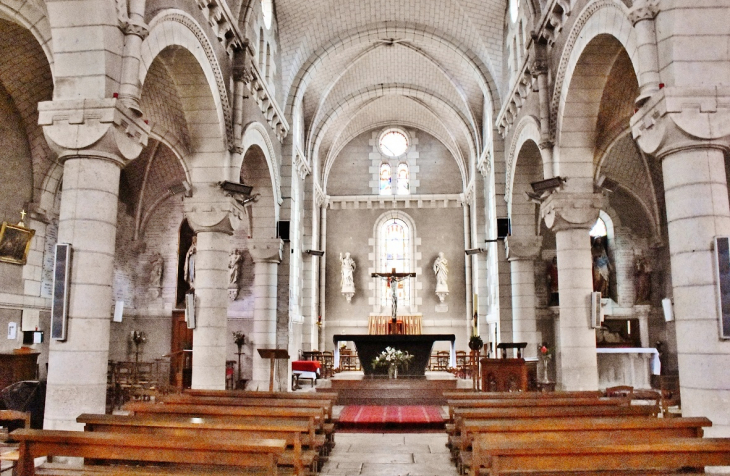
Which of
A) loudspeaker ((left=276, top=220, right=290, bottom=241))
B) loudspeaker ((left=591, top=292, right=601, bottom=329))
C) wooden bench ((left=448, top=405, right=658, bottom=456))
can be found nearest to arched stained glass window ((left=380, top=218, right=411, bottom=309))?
loudspeaker ((left=276, top=220, right=290, bottom=241))

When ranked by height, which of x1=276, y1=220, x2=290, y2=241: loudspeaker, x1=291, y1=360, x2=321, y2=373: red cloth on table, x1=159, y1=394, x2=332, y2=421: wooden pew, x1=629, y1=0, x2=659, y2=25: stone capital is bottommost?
x1=291, y1=360, x2=321, y2=373: red cloth on table

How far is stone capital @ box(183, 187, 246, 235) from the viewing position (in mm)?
11492

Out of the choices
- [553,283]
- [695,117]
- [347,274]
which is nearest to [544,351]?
[553,283]

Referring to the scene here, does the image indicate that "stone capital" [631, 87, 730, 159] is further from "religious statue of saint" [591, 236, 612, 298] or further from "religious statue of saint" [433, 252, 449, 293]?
"religious statue of saint" [433, 252, 449, 293]

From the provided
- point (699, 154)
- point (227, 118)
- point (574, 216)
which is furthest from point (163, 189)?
point (699, 154)

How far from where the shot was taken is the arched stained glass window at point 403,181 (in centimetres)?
2711

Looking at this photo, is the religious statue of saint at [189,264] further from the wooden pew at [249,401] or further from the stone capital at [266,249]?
the wooden pew at [249,401]

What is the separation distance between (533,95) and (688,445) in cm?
962

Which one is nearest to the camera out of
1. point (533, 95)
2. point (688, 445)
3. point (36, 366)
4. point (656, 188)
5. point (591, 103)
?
point (688, 445)

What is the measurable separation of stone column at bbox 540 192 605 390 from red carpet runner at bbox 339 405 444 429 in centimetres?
245

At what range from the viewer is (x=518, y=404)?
757 cm

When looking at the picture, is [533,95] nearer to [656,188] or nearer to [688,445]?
[656,188]

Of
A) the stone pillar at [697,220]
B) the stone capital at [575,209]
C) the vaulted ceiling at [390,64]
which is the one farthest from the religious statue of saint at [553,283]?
the stone pillar at [697,220]

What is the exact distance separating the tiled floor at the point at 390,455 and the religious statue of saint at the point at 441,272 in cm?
1568
